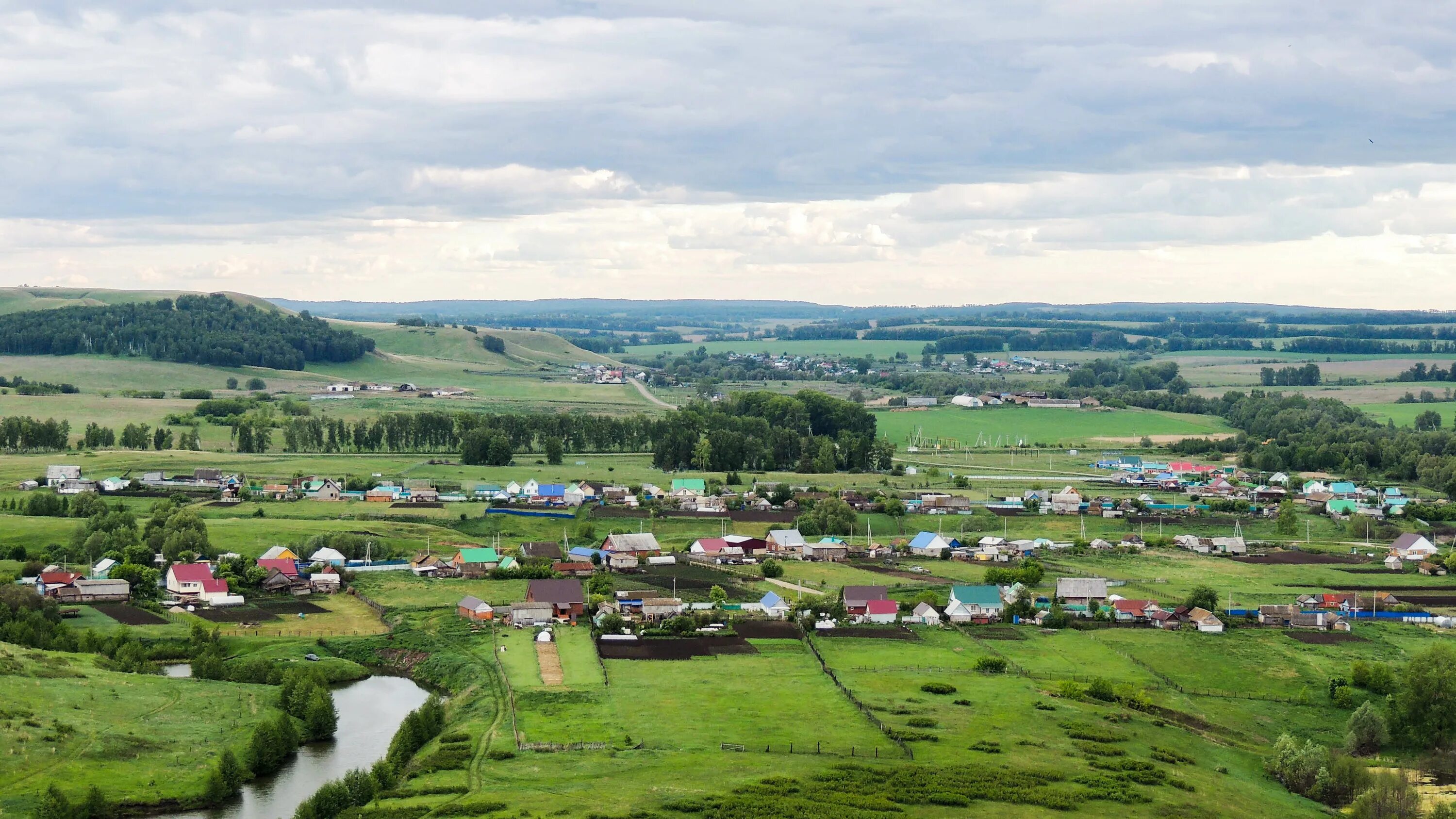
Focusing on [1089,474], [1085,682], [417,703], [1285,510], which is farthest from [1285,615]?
[1089,474]

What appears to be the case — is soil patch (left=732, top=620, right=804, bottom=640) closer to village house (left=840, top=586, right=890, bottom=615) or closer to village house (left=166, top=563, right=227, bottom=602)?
village house (left=840, top=586, right=890, bottom=615)

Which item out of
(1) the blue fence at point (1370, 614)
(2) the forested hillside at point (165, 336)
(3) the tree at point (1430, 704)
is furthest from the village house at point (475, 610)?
(2) the forested hillside at point (165, 336)

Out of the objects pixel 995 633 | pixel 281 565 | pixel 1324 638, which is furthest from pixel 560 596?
pixel 1324 638

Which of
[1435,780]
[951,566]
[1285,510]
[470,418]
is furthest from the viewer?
[470,418]

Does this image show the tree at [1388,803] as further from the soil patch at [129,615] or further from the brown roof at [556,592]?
the soil patch at [129,615]

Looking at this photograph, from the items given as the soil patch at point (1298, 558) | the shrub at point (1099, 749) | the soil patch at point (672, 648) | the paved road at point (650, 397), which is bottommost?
the soil patch at point (1298, 558)

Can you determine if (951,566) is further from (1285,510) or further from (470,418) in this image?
(470,418)

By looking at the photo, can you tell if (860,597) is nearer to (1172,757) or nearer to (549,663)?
(549,663)
